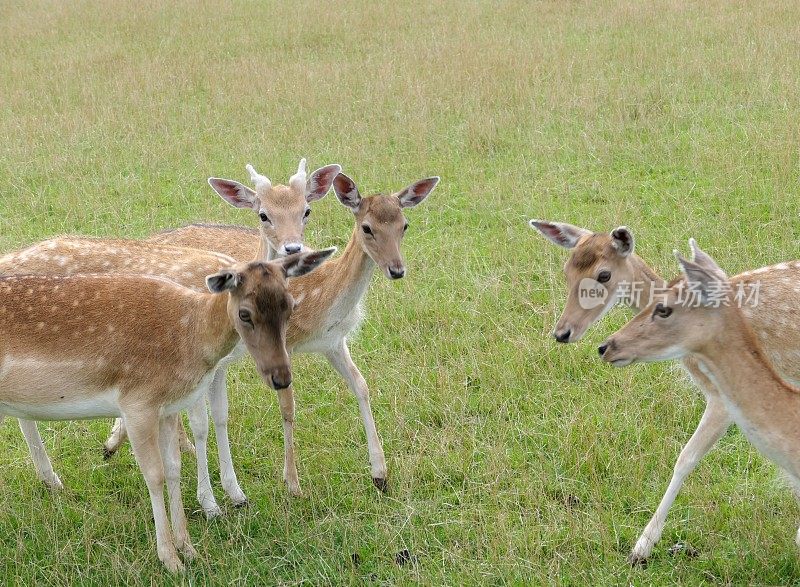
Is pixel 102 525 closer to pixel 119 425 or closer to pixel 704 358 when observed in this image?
pixel 119 425

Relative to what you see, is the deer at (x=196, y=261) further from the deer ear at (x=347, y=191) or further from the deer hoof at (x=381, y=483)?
the deer hoof at (x=381, y=483)

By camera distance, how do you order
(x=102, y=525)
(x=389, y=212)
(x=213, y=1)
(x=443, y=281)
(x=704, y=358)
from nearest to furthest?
(x=704, y=358)
(x=102, y=525)
(x=389, y=212)
(x=443, y=281)
(x=213, y=1)

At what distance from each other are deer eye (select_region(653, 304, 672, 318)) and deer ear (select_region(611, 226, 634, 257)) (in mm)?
732

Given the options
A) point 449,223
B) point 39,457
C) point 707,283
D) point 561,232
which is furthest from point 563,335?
point 449,223

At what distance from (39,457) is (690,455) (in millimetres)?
3516

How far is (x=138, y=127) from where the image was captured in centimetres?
1166

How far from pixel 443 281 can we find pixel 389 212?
202 centimetres

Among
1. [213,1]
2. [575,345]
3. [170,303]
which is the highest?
[170,303]

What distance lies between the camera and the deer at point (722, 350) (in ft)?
12.2

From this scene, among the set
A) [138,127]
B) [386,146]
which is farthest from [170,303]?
[138,127]

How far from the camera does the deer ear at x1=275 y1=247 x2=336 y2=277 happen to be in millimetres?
4391

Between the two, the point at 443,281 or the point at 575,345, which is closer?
the point at 575,345

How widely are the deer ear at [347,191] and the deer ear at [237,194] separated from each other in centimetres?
84

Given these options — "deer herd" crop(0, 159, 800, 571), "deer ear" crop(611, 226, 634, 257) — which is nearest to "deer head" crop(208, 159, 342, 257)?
"deer herd" crop(0, 159, 800, 571)
